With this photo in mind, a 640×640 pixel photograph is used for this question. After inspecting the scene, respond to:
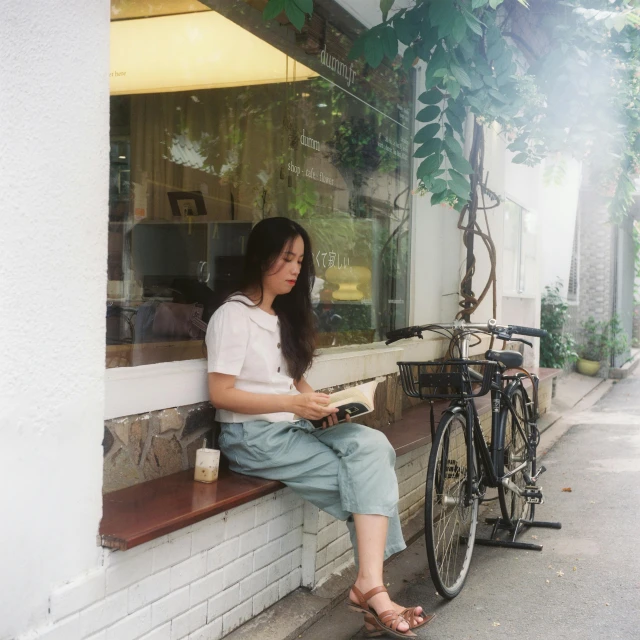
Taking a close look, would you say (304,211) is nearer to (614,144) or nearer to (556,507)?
(614,144)

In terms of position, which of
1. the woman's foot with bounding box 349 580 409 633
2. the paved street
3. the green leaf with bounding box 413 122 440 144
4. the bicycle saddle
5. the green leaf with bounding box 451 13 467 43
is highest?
the green leaf with bounding box 451 13 467 43

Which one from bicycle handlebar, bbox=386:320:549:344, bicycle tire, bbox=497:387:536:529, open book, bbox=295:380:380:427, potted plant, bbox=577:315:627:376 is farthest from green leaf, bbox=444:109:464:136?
potted plant, bbox=577:315:627:376

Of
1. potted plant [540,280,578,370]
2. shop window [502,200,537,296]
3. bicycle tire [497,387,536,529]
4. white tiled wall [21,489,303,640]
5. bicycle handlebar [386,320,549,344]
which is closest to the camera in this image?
A: white tiled wall [21,489,303,640]

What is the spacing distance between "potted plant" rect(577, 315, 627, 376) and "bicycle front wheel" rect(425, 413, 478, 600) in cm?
1124

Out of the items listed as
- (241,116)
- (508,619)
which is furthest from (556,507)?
(241,116)

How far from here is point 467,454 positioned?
365 cm

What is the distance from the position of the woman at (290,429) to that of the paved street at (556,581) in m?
0.40

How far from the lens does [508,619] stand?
3.29 metres

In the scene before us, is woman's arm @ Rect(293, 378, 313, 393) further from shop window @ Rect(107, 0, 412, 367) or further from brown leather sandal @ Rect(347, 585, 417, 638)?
brown leather sandal @ Rect(347, 585, 417, 638)

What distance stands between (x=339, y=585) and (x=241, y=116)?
2.78 m

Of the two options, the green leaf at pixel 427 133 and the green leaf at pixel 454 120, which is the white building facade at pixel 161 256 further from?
the green leaf at pixel 454 120

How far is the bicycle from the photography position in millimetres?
3406

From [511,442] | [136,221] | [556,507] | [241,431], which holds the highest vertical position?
[136,221]

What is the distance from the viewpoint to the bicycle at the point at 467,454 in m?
3.41
